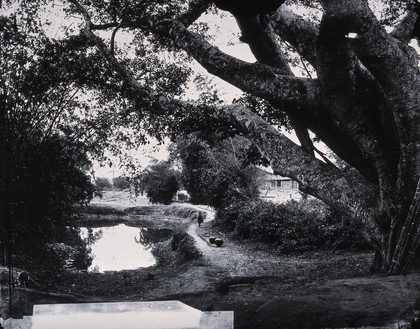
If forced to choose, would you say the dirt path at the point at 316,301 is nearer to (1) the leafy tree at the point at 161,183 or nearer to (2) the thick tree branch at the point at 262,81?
(2) the thick tree branch at the point at 262,81

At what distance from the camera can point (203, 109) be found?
24.1 feet

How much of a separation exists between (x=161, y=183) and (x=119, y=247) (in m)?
14.0

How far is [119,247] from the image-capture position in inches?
800

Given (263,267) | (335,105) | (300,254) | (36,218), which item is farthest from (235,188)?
(335,105)

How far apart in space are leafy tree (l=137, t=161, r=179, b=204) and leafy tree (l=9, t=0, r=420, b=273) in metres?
25.3

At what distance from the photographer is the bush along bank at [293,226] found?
1248cm

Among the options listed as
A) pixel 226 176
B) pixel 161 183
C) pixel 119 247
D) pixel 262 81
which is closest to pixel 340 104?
pixel 262 81

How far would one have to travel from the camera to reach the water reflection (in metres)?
15.4

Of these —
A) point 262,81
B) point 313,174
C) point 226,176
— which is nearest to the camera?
point 313,174

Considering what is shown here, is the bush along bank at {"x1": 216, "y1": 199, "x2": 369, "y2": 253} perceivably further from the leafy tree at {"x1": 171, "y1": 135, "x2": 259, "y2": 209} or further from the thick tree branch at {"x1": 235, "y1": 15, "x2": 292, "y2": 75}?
the thick tree branch at {"x1": 235, "y1": 15, "x2": 292, "y2": 75}

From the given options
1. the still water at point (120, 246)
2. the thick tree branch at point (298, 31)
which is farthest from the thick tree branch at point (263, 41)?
the still water at point (120, 246)

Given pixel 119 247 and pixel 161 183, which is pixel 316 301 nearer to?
pixel 119 247

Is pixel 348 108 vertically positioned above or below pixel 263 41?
below

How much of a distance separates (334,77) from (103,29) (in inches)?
234
